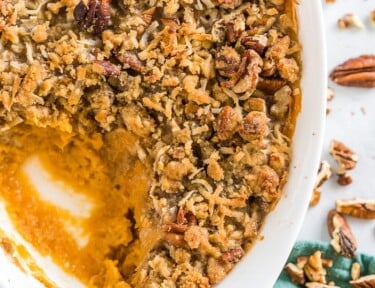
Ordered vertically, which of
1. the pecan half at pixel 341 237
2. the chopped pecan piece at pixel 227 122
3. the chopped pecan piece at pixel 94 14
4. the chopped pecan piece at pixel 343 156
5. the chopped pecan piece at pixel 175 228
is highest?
the chopped pecan piece at pixel 94 14

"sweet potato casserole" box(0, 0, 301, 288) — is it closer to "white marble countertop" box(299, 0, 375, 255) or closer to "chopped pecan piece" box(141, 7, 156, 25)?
"chopped pecan piece" box(141, 7, 156, 25)

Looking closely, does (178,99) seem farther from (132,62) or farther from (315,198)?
(315,198)

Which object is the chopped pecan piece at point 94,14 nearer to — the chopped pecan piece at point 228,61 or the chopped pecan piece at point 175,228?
the chopped pecan piece at point 228,61

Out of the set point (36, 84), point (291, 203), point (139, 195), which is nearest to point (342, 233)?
point (291, 203)

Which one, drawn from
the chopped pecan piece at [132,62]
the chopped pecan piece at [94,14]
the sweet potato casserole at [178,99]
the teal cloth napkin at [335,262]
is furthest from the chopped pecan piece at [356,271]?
the chopped pecan piece at [94,14]

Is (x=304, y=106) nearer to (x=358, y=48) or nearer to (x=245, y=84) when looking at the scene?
(x=245, y=84)

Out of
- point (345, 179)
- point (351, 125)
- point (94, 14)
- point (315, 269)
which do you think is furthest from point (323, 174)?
point (94, 14)

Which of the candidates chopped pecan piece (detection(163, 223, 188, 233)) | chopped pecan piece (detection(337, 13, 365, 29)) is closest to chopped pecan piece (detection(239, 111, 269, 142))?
chopped pecan piece (detection(163, 223, 188, 233))
